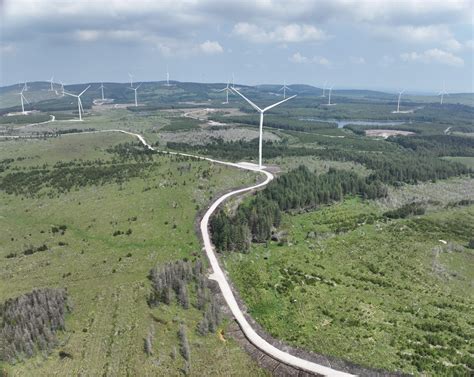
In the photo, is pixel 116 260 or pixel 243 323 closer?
pixel 243 323

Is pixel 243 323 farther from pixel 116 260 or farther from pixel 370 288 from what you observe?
pixel 116 260

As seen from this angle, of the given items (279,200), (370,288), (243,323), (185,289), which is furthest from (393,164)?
(243,323)

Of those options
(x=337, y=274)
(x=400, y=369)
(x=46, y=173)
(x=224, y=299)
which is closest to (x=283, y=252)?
(x=337, y=274)

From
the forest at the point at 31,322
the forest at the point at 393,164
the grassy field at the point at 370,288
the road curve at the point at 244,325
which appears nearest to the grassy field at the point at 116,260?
the forest at the point at 31,322

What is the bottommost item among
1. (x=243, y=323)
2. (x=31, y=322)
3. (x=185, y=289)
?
(x=243, y=323)

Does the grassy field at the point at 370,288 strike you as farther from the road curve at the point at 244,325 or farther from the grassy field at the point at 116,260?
the grassy field at the point at 116,260

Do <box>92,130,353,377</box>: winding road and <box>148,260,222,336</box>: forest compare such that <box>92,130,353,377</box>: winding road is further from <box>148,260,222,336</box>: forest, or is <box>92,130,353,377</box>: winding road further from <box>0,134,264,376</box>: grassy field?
<box>0,134,264,376</box>: grassy field
